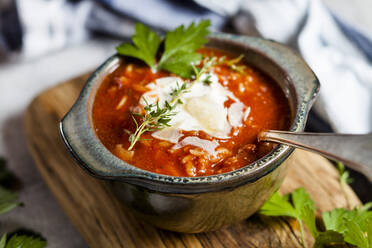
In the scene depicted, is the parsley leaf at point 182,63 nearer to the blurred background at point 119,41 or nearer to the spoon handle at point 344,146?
the spoon handle at point 344,146

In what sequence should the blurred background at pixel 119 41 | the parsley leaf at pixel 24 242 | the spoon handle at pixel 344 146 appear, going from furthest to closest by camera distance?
the blurred background at pixel 119 41
the parsley leaf at pixel 24 242
the spoon handle at pixel 344 146

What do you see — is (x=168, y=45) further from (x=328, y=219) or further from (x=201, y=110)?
(x=328, y=219)

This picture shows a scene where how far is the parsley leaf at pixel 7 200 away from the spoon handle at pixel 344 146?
5.11 feet

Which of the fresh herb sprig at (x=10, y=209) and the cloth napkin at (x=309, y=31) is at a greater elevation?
the cloth napkin at (x=309, y=31)

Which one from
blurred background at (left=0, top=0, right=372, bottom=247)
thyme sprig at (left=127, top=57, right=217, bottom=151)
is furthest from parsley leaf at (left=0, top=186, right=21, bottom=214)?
thyme sprig at (left=127, top=57, right=217, bottom=151)

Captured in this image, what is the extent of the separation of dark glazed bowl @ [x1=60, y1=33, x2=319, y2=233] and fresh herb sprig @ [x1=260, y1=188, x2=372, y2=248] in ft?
0.71

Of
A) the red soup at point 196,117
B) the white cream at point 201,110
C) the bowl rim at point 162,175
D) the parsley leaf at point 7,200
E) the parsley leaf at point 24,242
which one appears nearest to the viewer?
the bowl rim at point 162,175

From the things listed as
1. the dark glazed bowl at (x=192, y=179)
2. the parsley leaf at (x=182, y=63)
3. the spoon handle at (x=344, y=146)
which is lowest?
the dark glazed bowl at (x=192, y=179)

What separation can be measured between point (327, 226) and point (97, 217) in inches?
48.1

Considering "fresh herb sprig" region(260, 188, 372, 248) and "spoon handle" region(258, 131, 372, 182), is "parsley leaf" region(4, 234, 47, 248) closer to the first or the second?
"fresh herb sprig" region(260, 188, 372, 248)

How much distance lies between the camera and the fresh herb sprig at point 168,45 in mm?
2404

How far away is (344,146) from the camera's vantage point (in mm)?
1574

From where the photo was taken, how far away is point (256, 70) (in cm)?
240

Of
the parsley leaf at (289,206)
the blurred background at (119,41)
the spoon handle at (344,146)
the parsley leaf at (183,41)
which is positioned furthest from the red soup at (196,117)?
the blurred background at (119,41)
